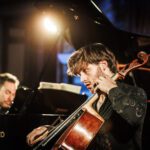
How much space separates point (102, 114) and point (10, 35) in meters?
8.48

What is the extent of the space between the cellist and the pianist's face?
2.31 m

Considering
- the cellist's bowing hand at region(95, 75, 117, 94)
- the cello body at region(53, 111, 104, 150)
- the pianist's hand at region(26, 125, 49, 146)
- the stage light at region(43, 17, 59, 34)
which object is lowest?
the pianist's hand at region(26, 125, 49, 146)

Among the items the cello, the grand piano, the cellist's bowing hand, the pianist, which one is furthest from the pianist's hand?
the pianist

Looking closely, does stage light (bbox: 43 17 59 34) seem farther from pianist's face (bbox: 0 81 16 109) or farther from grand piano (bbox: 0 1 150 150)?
pianist's face (bbox: 0 81 16 109)

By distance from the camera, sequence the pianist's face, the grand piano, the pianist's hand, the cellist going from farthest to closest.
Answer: the pianist's face < the grand piano < the pianist's hand < the cellist

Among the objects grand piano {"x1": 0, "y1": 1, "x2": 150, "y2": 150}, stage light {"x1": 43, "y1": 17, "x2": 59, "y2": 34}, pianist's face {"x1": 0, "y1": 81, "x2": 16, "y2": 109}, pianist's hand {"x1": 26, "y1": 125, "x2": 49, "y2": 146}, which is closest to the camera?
pianist's hand {"x1": 26, "y1": 125, "x2": 49, "y2": 146}

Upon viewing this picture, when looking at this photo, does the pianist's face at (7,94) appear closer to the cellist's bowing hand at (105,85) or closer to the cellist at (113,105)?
the cellist at (113,105)

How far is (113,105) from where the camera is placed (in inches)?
101

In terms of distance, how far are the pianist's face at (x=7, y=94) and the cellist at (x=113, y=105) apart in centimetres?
231

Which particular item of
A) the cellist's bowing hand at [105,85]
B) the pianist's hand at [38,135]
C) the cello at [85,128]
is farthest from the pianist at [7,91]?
the cellist's bowing hand at [105,85]

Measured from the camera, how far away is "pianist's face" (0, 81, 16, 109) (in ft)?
16.8

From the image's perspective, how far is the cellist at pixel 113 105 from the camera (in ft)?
8.39

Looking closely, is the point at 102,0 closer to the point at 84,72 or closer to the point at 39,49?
the point at 39,49

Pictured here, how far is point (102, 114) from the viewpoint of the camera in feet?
9.17
